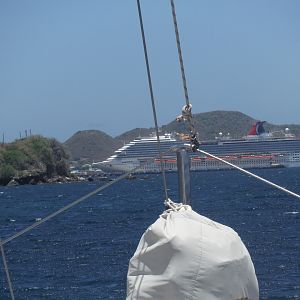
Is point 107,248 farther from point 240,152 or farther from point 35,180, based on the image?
point 35,180

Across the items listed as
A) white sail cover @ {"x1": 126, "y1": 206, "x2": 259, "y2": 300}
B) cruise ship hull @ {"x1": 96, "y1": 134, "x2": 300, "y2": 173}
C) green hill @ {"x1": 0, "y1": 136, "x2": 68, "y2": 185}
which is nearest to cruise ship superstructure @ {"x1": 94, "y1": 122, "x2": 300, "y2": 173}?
cruise ship hull @ {"x1": 96, "y1": 134, "x2": 300, "y2": 173}

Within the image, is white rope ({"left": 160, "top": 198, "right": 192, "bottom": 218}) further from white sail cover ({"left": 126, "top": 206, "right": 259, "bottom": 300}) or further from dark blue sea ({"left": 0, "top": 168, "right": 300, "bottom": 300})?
dark blue sea ({"left": 0, "top": 168, "right": 300, "bottom": 300})

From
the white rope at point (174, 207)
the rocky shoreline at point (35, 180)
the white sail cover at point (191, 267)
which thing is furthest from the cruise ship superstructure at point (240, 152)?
the white sail cover at point (191, 267)

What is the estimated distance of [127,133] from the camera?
645ft

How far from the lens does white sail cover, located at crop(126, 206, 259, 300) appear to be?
8.45ft

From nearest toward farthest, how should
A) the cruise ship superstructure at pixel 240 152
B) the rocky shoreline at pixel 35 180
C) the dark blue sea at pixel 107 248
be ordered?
the dark blue sea at pixel 107 248
the cruise ship superstructure at pixel 240 152
the rocky shoreline at pixel 35 180

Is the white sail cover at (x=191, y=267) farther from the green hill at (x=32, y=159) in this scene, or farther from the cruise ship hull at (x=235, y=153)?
the green hill at (x=32, y=159)

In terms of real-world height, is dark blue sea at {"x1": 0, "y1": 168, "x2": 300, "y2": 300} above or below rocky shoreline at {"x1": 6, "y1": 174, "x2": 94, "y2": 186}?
above

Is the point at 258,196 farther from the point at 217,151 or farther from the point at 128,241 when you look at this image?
the point at 217,151

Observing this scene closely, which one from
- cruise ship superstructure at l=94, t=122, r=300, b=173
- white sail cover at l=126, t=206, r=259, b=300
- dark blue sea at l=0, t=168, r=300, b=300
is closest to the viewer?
white sail cover at l=126, t=206, r=259, b=300

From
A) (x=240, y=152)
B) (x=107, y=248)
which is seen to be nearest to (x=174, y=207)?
(x=107, y=248)

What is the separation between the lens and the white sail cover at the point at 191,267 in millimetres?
2576

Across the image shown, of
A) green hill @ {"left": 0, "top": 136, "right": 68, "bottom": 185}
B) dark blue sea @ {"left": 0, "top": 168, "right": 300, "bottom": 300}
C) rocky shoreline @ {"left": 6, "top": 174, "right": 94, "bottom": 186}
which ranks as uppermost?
green hill @ {"left": 0, "top": 136, "right": 68, "bottom": 185}

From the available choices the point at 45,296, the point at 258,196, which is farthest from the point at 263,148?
the point at 45,296
